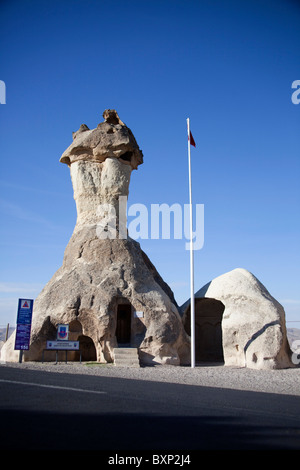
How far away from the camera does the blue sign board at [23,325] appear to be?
51.4ft

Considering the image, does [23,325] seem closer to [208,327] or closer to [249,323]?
[249,323]

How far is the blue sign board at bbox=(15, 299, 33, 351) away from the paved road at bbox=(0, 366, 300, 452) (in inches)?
295

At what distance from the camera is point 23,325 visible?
15719 mm

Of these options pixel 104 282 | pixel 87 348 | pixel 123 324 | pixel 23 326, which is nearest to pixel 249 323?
pixel 123 324

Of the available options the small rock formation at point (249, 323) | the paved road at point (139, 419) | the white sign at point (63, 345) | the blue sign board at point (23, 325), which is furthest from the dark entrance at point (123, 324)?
the paved road at point (139, 419)

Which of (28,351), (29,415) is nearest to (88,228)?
(28,351)

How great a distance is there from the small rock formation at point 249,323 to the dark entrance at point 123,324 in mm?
2740

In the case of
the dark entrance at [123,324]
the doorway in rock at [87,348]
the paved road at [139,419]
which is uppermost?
the dark entrance at [123,324]

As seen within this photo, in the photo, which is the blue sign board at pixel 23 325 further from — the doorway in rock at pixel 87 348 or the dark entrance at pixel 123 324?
the dark entrance at pixel 123 324

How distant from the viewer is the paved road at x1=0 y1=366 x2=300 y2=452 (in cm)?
443

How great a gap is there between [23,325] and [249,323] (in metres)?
8.86

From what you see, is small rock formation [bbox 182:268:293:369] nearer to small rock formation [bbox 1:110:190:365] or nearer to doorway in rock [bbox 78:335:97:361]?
small rock formation [bbox 1:110:190:365]

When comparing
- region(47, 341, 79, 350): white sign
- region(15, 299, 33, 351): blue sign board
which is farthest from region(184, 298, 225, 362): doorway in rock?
region(15, 299, 33, 351): blue sign board

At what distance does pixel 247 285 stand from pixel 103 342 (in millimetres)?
6770
